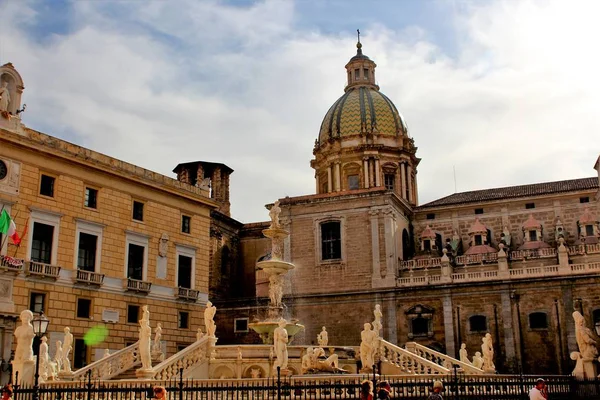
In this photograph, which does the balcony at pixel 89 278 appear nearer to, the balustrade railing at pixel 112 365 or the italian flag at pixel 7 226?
the italian flag at pixel 7 226

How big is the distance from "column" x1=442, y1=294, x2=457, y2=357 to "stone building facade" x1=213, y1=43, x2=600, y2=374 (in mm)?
57

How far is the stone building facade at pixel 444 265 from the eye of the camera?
37375 millimetres

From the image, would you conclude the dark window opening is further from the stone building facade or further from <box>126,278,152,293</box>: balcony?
<box>126,278,152,293</box>: balcony

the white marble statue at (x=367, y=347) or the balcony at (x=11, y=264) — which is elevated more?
the balcony at (x=11, y=264)

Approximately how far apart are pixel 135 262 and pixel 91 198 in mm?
3403

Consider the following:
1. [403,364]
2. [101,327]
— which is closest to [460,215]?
[403,364]

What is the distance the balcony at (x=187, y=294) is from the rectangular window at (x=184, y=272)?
1.41 feet

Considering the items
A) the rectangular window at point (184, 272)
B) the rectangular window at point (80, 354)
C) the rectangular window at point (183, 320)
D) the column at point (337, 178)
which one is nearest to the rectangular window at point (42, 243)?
the rectangular window at point (80, 354)

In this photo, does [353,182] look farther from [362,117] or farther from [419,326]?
[419,326]

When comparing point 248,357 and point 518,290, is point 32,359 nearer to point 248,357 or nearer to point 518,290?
point 248,357

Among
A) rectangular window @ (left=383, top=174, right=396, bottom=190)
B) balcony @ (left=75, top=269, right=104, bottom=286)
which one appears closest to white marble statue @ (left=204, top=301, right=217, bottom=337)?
balcony @ (left=75, top=269, right=104, bottom=286)

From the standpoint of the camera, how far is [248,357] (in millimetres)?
22891

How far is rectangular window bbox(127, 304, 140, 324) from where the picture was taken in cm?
2927

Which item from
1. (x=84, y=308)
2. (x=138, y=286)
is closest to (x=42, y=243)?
(x=84, y=308)
